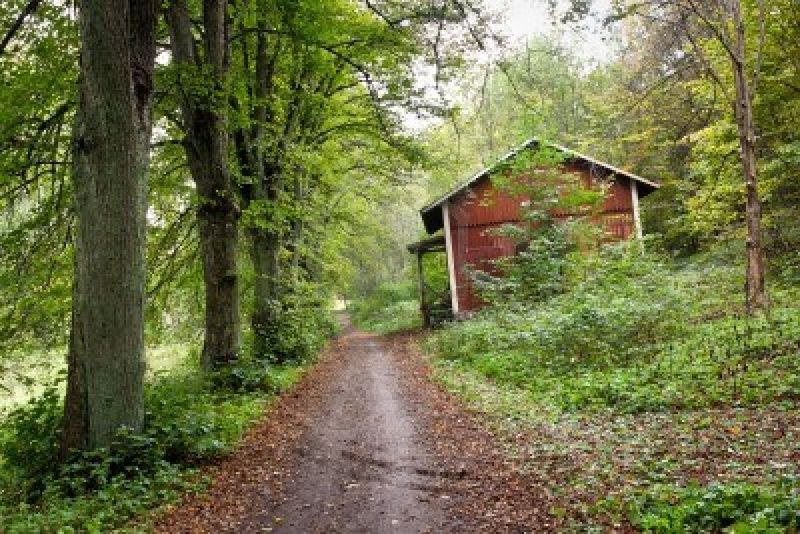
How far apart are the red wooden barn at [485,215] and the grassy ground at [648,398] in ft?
25.3

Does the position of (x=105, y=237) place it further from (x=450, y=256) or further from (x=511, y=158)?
(x=450, y=256)

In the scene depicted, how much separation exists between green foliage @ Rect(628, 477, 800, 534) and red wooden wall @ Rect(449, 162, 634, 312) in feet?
61.8

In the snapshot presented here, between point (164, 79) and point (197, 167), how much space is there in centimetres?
186

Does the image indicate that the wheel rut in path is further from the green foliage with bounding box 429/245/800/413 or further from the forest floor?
the green foliage with bounding box 429/245/800/413

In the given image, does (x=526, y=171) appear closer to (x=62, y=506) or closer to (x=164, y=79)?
(x=164, y=79)

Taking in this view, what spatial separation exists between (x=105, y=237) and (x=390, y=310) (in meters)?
32.6

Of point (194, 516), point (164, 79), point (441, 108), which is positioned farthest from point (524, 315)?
point (194, 516)

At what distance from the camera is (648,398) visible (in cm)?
805

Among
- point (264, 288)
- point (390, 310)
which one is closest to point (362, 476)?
point (264, 288)

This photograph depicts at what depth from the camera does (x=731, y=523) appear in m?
4.27

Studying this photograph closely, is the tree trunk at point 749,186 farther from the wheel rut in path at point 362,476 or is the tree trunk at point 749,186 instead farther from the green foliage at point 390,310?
the green foliage at point 390,310

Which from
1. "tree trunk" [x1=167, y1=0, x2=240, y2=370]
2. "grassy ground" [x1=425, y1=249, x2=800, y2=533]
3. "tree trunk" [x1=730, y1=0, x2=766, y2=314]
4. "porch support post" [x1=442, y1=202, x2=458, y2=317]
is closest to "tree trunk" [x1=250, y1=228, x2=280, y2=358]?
"tree trunk" [x1=167, y1=0, x2=240, y2=370]

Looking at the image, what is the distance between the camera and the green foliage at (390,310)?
33.7m

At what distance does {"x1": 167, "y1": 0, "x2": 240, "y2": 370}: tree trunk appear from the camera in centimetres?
1058
